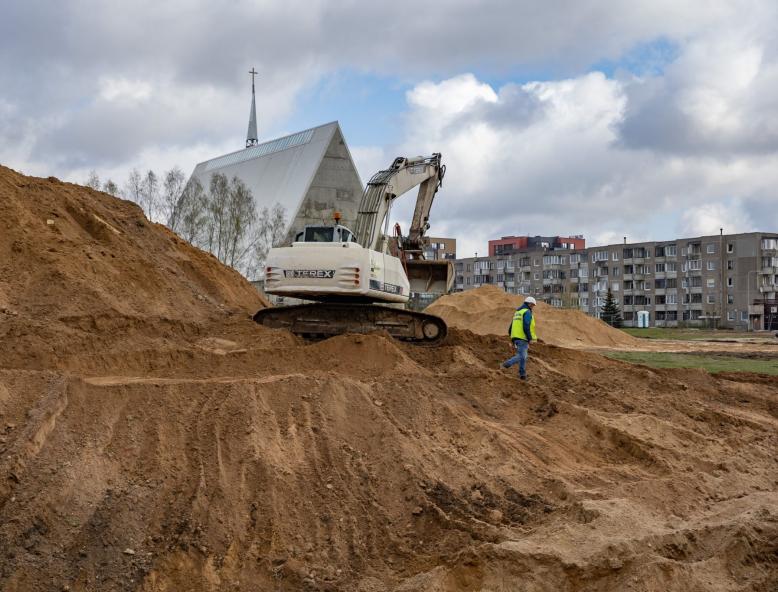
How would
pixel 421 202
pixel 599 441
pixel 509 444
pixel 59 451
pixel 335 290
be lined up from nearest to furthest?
pixel 59 451 < pixel 509 444 < pixel 599 441 < pixel 335 290 < pixel 421 202

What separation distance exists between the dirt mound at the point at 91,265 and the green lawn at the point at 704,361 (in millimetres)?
10428


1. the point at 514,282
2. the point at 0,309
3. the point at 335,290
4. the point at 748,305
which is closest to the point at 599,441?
the point at 335,290

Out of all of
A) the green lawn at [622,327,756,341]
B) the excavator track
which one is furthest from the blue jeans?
the green lawn at [622,327,756,341]

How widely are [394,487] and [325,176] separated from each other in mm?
44924

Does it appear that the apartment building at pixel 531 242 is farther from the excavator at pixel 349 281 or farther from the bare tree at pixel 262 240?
the excavator at pixel 349 281

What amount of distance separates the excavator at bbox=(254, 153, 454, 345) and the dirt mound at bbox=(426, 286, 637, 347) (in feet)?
47.7

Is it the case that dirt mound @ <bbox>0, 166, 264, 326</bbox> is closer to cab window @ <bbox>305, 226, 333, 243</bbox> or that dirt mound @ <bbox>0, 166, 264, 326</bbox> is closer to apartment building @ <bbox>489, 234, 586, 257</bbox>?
cab window @ <bbox>305, 226, 333, 243</bbox>

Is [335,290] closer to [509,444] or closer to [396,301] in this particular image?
[396,301]

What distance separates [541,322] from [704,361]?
11070 mm

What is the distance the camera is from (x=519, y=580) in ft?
20.2

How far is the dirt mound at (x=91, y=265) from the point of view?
1389 centimetres

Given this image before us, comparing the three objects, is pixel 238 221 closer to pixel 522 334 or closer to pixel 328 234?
pixel 328 234

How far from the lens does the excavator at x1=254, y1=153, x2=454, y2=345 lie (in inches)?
584

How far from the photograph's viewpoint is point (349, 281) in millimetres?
14703
